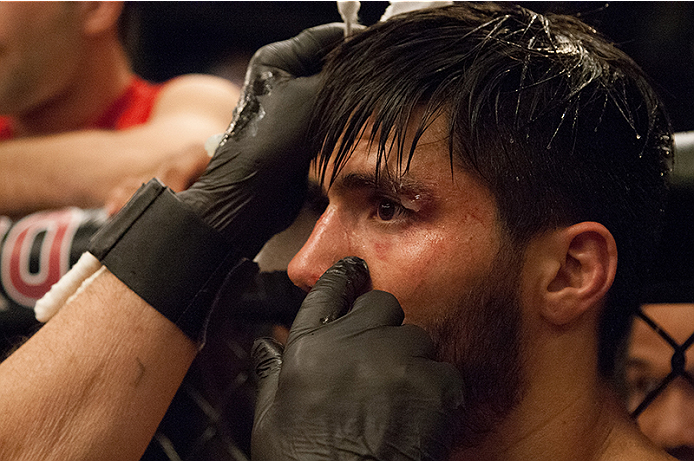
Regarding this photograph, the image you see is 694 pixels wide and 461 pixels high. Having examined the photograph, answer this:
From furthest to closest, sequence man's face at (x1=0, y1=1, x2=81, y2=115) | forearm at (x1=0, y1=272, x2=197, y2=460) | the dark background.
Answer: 1. man's face at (x1=0, y1=1, x2=81, y2=115)
2. the dark background
3. forearm at (x1=0, y1=272, x2=197, y2=460)

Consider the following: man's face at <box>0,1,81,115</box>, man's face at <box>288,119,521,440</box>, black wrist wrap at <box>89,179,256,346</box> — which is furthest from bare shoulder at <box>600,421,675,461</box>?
man's face at <box>0,1,81,115</box>

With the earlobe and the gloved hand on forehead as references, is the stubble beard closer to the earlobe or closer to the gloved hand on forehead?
the earlobe

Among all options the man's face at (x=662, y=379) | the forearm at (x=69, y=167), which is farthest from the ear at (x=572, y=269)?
the forearm at (x=69, y=167)

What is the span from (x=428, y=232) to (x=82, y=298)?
2.11ft

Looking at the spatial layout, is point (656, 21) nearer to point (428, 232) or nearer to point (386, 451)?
point (428, 232)

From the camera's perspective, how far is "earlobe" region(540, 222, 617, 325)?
36.5 inches

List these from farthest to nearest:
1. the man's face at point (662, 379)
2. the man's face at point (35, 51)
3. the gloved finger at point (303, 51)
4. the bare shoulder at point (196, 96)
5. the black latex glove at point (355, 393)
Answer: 1. the bare shoulder at point (196, 96)
2. the man's face at point (35, 51)
3. the man's face at point (662, 379)
4. the gloved finger at point (303, 51)
5. the black latex glove at point (355, 393)

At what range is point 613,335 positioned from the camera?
105 centimetres

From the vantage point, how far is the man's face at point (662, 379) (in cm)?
132

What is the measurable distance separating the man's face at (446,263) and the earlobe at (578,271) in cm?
7

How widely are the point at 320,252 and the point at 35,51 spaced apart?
5.32 ft

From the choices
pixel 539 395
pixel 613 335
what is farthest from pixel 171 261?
pixel 613 335

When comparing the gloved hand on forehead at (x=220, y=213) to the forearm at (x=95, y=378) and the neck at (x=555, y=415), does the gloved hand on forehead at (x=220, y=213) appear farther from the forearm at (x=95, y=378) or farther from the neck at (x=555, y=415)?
the neck at (x=555, y=415)

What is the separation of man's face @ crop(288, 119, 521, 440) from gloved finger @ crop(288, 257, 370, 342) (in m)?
0.03
